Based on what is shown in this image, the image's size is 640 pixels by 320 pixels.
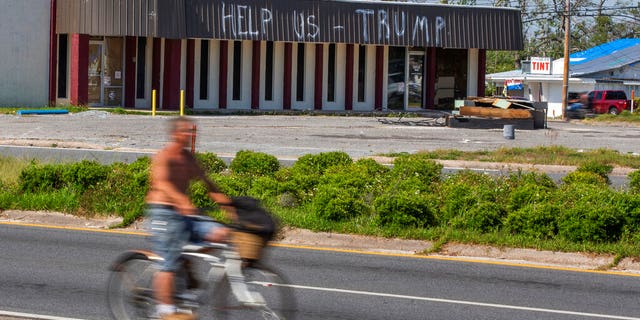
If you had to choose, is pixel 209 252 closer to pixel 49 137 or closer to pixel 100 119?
pixel 49 137

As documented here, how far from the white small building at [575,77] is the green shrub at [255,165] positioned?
156 ft

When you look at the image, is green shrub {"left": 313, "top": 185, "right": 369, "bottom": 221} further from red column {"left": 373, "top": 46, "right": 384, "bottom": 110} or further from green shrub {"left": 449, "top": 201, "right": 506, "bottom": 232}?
red column {"left": 373, "top": 46, "right": 384, "bottom": 110}

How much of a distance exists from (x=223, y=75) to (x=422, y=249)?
29977 millimetres

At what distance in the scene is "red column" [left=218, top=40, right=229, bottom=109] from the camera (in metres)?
41.9

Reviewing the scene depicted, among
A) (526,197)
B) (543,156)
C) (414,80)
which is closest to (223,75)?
(414,80)

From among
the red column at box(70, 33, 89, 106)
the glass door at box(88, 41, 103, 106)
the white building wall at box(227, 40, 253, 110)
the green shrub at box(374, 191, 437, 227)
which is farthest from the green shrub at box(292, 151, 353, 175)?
the white building wall at box(227, 40, 253, 110)

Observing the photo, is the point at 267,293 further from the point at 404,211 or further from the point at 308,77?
the point at 308,77

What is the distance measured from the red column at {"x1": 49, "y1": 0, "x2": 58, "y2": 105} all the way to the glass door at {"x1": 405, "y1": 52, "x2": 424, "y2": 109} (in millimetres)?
15343

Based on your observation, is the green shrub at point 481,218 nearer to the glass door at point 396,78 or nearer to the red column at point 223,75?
the red column at point 223,75

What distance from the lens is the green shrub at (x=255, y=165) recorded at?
1664cm

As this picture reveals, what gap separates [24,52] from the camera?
126ft

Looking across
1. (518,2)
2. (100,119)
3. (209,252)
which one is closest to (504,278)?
(209,252)

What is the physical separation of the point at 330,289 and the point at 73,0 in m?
30.1

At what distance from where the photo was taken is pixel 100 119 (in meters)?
34.0
